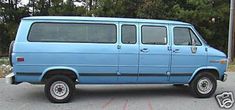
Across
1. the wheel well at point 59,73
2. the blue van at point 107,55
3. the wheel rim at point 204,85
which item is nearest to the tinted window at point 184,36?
the blue van at point 107,55

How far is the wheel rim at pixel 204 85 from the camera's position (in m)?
10.2

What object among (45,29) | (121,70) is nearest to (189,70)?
(121,70)

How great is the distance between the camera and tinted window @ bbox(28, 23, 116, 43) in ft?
30.5

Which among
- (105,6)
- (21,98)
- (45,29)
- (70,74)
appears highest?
(105,6)

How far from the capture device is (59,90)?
945 centimetres

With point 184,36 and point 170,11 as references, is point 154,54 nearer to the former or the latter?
point 184,36

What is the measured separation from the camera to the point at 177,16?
111 feet

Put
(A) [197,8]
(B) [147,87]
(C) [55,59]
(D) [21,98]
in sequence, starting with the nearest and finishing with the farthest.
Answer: (C) [55,59], (D) [21,98], (B) [147,87], (A) [197,8]

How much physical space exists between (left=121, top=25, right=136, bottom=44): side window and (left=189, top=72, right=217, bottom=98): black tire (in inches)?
74.2

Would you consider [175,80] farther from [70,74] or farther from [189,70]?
[70,74]

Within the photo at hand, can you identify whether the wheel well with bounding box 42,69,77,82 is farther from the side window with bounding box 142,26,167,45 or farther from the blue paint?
the side window with bounding box 142,26,167,45

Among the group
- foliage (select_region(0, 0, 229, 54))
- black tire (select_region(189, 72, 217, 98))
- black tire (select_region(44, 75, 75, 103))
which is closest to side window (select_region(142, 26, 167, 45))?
black tire (select_region(189, 72, 217, 98))

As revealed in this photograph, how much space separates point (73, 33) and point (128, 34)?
1305 millimetres

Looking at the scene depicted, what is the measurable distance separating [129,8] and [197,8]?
6.74m
